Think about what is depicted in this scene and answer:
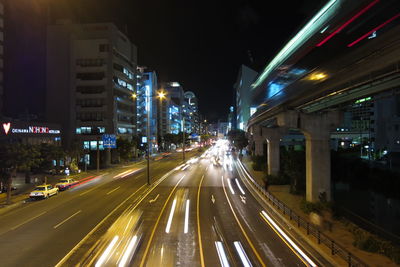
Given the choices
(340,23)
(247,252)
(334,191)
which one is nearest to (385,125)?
(334,191)

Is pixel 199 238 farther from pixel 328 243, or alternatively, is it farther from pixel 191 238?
pixel 328 243

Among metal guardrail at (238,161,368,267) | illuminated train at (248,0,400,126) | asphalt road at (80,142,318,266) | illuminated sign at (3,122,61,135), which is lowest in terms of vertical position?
asphalt road at (80,142,318,266)

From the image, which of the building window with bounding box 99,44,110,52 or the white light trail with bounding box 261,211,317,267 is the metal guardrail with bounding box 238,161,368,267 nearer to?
the white light trail with bounding box 261,211,317,267

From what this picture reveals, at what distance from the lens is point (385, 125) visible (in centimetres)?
7531

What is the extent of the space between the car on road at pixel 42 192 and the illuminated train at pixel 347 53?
80.5 feet

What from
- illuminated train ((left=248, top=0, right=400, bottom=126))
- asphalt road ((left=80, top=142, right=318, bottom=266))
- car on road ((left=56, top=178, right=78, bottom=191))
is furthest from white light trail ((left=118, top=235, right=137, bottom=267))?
car on road ((left=56, top=178, right=78, bottom=191))

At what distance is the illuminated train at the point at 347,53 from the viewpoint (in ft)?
38.1

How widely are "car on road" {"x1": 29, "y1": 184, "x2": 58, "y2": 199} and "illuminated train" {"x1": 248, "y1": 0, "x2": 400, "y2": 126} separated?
967 inches

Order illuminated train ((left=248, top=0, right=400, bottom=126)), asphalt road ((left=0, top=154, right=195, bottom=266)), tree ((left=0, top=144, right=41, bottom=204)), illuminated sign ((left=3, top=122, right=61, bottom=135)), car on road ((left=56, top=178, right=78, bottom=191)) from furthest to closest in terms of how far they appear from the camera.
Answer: illuminated sign ((left=3, top=122, right=61, bottom=135))
car on road ((left=56, top=178, right=78, bottom=191))
tree ((left=0, top=144, right=41, bottom=204))
asphalt road ((left=0, top=154, right=195, bottom=266))
illuminated train ((left=248, top=0, right=400, bottom=126))

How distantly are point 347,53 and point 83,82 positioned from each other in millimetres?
63310

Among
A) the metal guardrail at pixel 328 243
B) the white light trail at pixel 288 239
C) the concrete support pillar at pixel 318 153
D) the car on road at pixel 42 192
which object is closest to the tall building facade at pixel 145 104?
the car on road at pixel 42 192

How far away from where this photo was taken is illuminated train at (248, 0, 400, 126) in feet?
38.1

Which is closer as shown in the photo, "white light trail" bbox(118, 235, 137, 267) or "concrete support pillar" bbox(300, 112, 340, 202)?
"white light trail" bbox(118, 235, 137, 267)

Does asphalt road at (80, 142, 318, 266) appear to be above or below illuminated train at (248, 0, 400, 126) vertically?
below
